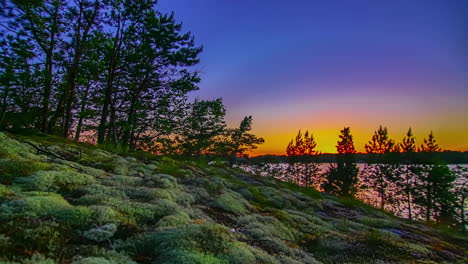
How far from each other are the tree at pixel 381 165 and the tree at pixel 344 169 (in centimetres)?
807

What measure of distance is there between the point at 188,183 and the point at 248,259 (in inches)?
237

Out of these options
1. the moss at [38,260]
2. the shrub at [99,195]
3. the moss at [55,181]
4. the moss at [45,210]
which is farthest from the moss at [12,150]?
the moss at [38,260]

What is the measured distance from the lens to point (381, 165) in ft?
217

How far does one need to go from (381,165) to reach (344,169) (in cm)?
1322

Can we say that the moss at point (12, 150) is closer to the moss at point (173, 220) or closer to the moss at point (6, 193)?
the moss at point (6, 193)

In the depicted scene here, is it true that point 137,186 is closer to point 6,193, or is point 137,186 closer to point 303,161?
point 6,193

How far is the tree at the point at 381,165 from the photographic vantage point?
6475cm

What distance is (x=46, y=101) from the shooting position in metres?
15.7

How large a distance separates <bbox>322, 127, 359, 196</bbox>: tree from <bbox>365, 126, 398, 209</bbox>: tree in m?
8.07

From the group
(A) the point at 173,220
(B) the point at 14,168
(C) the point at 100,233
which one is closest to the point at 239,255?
(A) the point at 173,220

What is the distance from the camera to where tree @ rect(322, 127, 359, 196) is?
197ft

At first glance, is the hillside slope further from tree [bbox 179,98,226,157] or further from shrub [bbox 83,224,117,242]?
tree [bbox 179,98,226,157]

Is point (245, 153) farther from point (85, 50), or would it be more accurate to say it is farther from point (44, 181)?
point (44, 181)

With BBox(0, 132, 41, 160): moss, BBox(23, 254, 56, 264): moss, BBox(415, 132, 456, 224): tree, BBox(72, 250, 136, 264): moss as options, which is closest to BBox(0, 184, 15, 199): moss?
BBox(23, 254, 56, 264): moss
